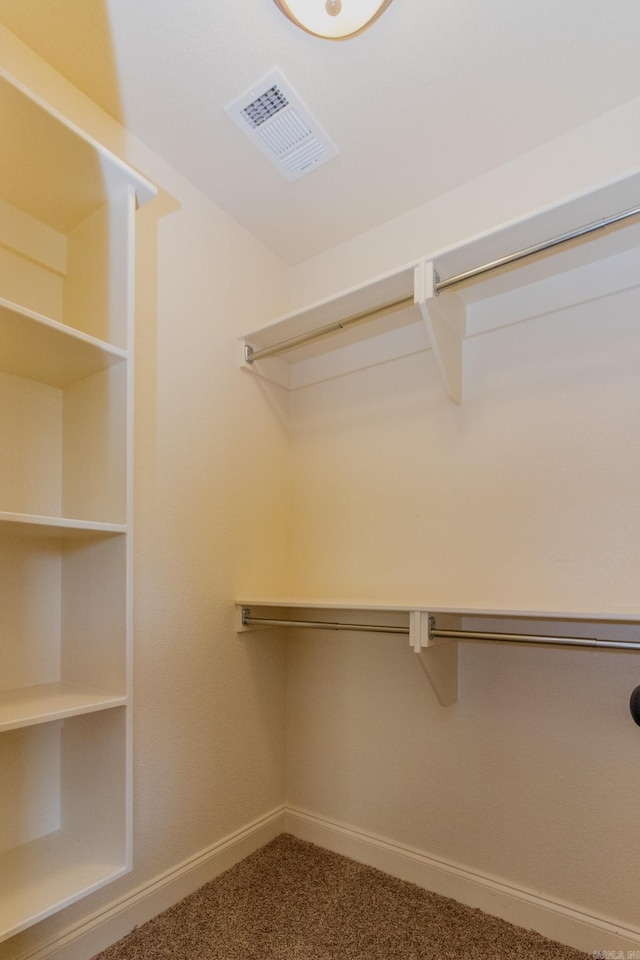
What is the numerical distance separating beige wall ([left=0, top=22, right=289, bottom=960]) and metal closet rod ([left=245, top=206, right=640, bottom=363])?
0.54ft

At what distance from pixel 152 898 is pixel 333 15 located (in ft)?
7.71

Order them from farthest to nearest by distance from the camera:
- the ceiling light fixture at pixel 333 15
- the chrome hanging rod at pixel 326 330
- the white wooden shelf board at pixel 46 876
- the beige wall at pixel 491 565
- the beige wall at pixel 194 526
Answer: the chrome hanging rod at pixel 326 330 → the beige wall at pixel 194 526 → the beige wall at pixel 491 565 → the ceiling light fixture at pixel 333 15 → the white wooden shelf board at pixel 46 876

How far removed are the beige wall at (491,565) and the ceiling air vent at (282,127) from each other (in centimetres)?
41

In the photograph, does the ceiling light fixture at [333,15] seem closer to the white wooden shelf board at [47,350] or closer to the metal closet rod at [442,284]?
the metal closet rod at [442,284]

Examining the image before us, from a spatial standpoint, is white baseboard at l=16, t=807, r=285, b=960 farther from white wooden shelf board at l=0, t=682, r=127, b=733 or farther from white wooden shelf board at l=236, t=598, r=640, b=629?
white wooden shelf board at l=236, t=598, r=640, b=629

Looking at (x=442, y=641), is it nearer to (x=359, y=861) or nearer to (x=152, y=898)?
(x=359, y=861)

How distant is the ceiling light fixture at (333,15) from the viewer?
1166mm

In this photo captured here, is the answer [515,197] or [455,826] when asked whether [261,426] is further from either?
[455,826]

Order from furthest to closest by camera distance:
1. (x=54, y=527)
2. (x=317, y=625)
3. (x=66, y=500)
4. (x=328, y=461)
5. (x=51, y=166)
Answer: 1. (x=328, y=461)
2. (x=317, y=625)
3. (x=66, y=500)
4. (x=51, y=166)
5. (x=54, y=527)

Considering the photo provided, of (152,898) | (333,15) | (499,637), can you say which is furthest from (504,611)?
(333,15)

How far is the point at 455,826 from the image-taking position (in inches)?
63.2

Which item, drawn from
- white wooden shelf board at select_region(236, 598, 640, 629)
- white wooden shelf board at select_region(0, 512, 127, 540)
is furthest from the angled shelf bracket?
white wooden shelf board at select_region(0, 512, 127, 540)

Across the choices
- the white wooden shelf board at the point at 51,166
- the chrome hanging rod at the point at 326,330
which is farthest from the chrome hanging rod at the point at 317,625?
the white wooden shelf board at the point at 51,166

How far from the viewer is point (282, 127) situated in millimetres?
1578
